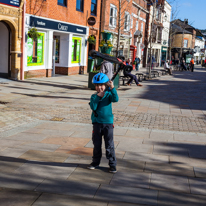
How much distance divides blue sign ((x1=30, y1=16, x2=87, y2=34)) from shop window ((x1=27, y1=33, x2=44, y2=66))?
0.71 metres

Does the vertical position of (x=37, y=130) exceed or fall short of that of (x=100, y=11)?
it falls short

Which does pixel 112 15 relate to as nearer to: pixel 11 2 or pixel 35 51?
pixel 35 51

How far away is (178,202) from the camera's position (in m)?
3.77

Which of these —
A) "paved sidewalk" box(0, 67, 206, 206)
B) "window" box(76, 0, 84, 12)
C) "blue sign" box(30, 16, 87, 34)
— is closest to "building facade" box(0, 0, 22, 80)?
"blue sign" box(30, 16, 87, 34)

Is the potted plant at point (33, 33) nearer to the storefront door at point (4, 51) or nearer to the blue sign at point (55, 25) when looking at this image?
the blue sign at point (55, 25)

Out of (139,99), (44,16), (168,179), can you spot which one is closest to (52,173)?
(168,179)

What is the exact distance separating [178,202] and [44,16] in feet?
53.1

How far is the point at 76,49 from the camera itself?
22781mm

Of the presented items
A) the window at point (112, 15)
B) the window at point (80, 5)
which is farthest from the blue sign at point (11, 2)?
the window at point (112, 15)

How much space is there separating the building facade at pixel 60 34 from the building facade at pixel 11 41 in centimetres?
74

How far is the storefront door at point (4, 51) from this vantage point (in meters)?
16.0

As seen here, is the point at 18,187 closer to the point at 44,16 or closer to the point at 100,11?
the point at 44,16

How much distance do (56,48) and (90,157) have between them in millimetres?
17168

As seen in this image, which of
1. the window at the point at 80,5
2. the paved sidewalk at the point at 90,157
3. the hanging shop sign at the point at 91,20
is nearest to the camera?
the paved sidewalk at the point at 90,157
